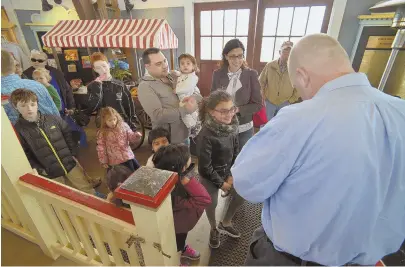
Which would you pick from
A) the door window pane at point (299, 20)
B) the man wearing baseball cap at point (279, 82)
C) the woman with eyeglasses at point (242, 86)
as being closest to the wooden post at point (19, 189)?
the woman with eyeglasses at point (242, 86)

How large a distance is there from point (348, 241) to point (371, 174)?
0.28m

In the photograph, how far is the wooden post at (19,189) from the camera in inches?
45.5

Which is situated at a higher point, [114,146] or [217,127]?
[217,127]

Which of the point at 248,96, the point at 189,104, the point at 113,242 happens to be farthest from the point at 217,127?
the point at 113,242

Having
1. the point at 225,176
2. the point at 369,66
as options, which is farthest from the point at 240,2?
the point at 225,176

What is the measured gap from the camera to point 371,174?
0.63 meters

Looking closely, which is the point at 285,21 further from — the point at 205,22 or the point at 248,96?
the point at 248,96

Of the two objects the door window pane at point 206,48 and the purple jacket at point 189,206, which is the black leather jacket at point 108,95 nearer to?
the purple jacket at point 189,206

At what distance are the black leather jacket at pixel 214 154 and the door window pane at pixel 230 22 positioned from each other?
395 centimetres

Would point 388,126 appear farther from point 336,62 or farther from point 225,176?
point 225,176

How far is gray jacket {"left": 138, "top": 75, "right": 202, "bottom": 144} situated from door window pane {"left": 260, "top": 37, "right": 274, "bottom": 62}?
12.0 feet

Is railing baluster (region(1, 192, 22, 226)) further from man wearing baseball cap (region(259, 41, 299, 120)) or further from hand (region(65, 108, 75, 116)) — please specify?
man wearing baseball cap (region(259, 41, 299, 120))

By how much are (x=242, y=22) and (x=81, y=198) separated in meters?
4.76

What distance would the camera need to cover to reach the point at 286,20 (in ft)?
13.9
